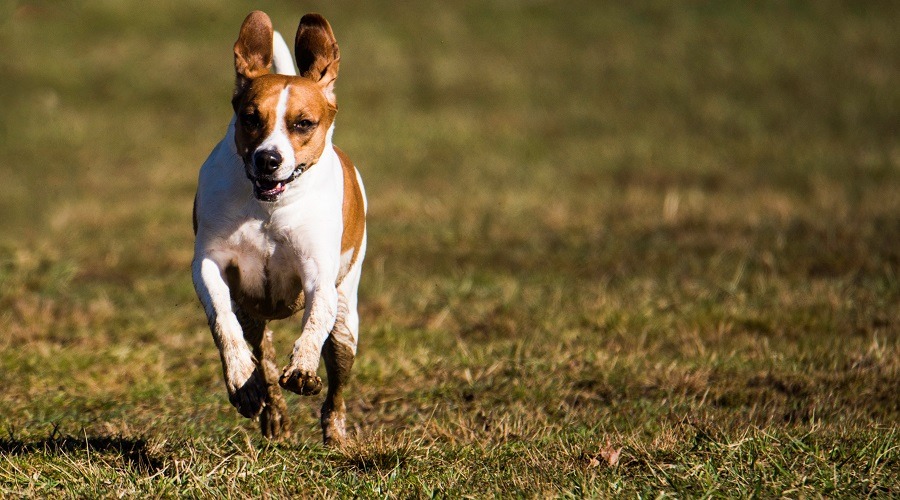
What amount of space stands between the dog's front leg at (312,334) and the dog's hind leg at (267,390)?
0.65 meters

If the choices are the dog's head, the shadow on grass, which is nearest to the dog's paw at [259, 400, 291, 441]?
the shadow on grass

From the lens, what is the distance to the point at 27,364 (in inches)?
252

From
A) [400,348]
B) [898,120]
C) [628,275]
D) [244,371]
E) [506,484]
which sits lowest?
[898,120]

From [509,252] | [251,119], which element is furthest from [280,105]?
[509,252]

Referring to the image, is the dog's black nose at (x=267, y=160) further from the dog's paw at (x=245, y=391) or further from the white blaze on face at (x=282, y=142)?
the dog's paw at (x=245, y=391)

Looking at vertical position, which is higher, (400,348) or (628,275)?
(400,348)

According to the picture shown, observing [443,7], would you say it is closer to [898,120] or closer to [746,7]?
[746,7]

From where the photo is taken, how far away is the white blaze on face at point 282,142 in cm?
429

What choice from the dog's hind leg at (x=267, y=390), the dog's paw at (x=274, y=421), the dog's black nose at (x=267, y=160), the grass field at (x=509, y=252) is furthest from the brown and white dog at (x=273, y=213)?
the grass field at (x=509, y=252)

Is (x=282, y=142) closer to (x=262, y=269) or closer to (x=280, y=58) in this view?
(x=262, y=269)

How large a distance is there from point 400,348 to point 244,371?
259 centimetres

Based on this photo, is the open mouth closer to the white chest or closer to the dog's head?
the dog's head

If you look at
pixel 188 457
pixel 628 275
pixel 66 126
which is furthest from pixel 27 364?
pixel 66 126

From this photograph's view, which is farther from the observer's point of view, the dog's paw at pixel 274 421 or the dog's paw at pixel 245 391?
the dog's paw at pixel 274 421
